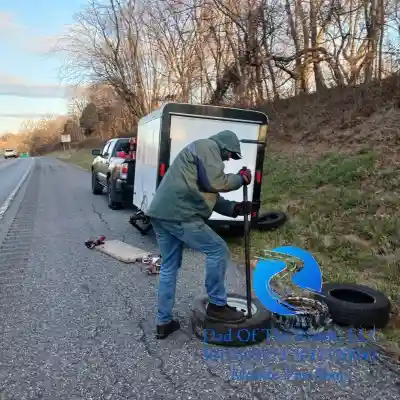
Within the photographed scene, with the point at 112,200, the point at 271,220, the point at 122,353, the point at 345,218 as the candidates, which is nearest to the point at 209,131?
the point at 271,220

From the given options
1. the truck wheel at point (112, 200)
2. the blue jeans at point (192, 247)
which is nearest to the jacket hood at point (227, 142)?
the blue jeans at point (192, 247)

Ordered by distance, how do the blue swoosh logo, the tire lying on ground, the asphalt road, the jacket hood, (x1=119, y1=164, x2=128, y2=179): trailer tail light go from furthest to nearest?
(x1=119, y1=164, x2=128, y2=179): trailer tail light < the blue swoosh logo < the tire lying on ground < the jacket hood < the asphalt road

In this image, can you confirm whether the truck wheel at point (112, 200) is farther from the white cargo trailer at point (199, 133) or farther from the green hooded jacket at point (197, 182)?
the green hooded jacket at point (197, 182)

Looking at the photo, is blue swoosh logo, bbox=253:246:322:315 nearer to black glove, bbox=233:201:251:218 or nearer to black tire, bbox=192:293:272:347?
black tire, bbox=192:293:272:347

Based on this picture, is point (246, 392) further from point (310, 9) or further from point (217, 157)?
point (310, 9)

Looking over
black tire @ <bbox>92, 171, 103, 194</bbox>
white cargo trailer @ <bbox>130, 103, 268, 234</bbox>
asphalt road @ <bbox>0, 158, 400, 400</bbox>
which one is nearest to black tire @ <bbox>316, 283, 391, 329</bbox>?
asphalt road @ <bbox>0, 158, 400, 400</bbox>

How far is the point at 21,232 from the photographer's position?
8758 mm

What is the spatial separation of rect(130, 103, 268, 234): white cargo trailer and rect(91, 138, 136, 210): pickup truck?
136 inches

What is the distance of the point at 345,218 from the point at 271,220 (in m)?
1.33

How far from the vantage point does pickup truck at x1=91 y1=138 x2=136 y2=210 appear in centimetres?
1141

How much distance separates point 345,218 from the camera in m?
7.84

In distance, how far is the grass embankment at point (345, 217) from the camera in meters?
5.89

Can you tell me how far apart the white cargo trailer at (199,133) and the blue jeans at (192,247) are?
2.77 metres

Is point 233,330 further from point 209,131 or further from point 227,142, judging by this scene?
point 209,131
